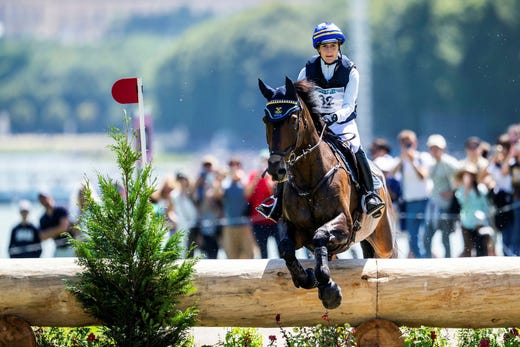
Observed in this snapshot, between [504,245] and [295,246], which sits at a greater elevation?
[295,246]

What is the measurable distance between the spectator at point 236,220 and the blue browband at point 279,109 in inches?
290

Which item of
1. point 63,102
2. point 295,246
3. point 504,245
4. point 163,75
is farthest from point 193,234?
point 63,102

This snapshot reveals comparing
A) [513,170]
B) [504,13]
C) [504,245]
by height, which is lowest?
[504,245]

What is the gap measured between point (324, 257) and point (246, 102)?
310ft

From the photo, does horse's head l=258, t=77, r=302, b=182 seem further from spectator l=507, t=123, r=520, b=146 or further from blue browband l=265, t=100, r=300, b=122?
spectator l=507, t=123, r=520, b=146

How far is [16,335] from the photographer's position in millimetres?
8312

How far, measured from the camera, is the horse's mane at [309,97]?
896 centimetres

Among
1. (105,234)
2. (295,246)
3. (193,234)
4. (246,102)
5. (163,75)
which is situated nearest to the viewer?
(105,234)

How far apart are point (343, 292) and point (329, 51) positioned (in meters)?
2.22

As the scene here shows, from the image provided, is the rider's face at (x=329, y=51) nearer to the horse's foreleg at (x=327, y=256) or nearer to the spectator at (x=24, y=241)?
the horse's foreleg at (x=327, y=256)

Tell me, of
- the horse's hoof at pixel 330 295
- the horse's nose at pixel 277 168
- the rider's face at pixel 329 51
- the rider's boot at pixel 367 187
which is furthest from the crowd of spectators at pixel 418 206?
the horse's hoof at pixel 330 295

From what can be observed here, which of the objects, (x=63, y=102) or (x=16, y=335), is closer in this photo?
(x=16, y=335)

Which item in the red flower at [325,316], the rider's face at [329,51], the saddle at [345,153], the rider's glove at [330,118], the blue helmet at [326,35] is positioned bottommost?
the red flower at [325,316]

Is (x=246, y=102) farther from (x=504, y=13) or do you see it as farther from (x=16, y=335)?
(x=16, y=335)
